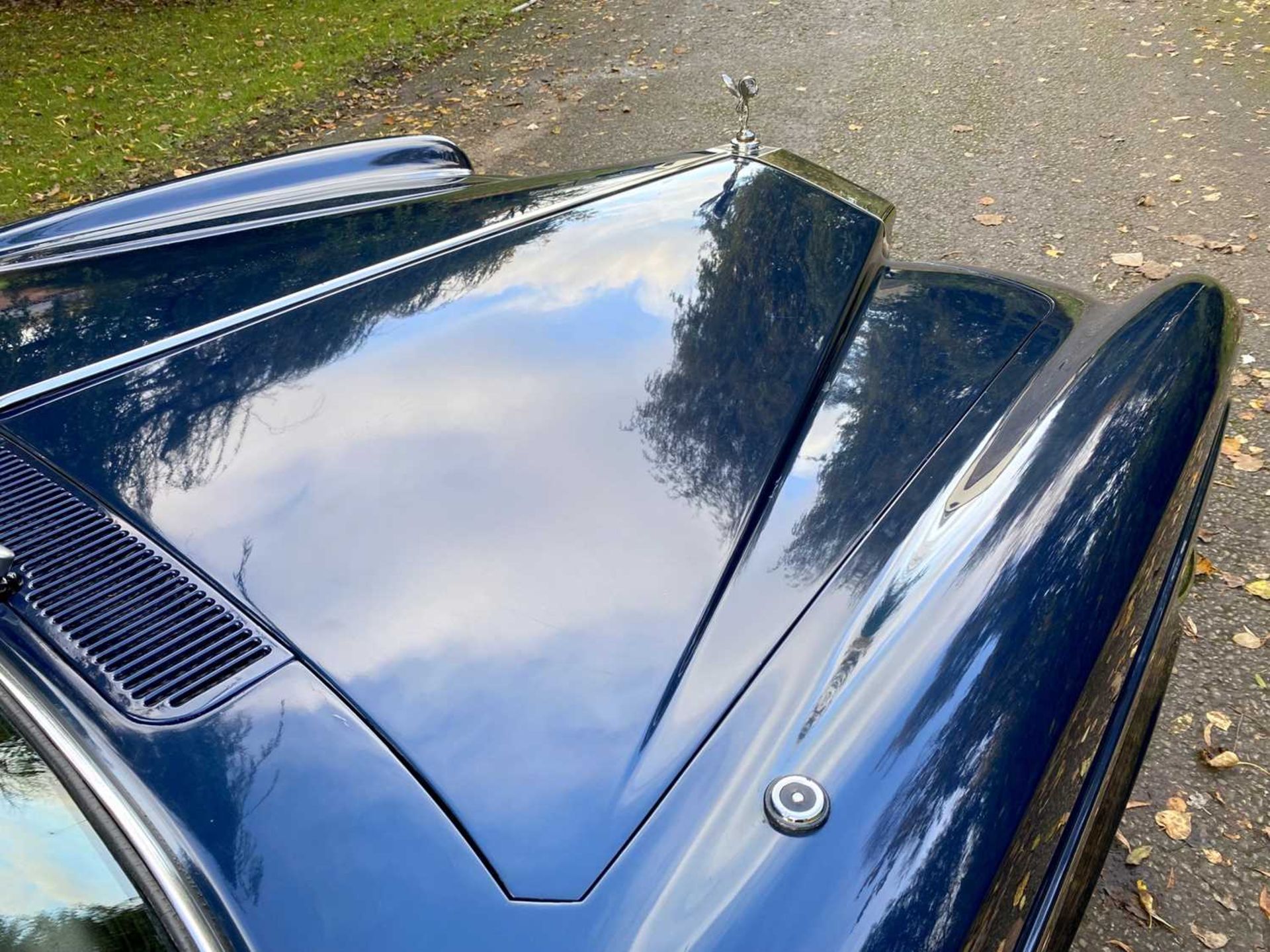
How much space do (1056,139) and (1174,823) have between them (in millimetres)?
4288

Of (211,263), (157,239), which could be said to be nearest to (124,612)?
(211,263)

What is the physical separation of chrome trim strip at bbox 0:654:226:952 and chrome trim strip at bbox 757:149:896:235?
2.07 meters

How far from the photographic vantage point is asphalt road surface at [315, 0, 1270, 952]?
228 cm

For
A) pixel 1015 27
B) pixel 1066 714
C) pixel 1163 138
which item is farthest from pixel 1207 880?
pixel 1015 27

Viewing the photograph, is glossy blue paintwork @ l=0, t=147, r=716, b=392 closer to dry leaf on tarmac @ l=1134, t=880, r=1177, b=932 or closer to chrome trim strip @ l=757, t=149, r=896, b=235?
chrome trim strip @ l=757, t=149, r=896, b=235

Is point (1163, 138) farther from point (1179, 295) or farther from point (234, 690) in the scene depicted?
point (234, 690)

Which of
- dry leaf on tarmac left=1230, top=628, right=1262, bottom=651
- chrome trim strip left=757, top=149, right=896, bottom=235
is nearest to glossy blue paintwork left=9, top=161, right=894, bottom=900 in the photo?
chrome trim strip left=757, top=149, right=896, bottom=235

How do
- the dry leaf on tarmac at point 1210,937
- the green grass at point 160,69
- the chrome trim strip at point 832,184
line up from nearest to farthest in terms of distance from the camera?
the dry leaf on tarmac at point 1210,937 → the chrome trim strip at point 832,184 → the green grass at point 160,69

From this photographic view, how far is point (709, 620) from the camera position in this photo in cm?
129

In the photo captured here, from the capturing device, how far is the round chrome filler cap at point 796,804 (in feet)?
3.50

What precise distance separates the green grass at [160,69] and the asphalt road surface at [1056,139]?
678 mm

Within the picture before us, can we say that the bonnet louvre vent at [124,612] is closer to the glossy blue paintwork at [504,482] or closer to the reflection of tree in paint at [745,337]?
the glossy blue paintwork at [504,482]

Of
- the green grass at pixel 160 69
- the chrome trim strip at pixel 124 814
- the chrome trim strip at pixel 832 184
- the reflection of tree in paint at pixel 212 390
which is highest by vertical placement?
the chrome trim strip at pixel 832 184

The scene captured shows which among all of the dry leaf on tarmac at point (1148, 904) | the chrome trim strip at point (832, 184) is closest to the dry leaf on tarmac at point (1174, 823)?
the dry leaf on tarmac at point (1148, 904)
